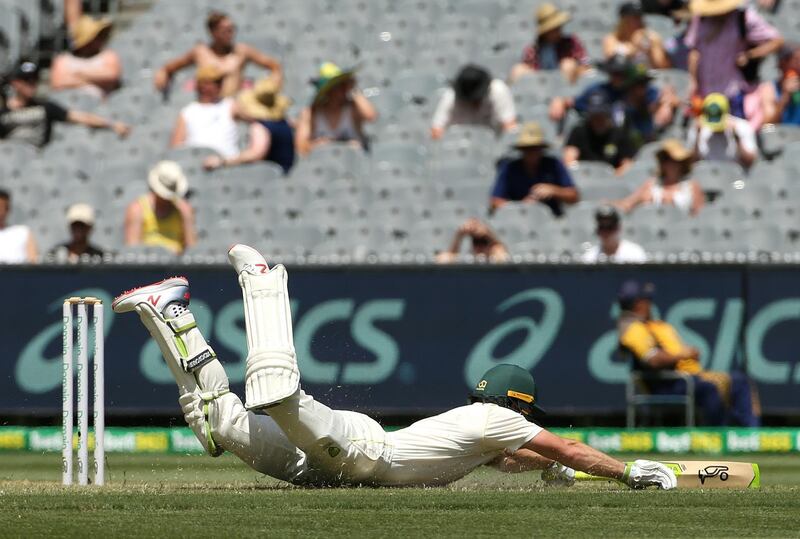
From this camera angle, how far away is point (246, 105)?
14.5 meters

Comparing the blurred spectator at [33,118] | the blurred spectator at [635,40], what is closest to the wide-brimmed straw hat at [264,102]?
the blurred spectator at [33,118]

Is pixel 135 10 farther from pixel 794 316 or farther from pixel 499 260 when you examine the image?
pixel 794 316

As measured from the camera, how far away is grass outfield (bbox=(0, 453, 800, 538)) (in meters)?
5.63

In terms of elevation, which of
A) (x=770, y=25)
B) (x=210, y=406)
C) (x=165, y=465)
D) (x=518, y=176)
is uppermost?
(x=770, y=25)

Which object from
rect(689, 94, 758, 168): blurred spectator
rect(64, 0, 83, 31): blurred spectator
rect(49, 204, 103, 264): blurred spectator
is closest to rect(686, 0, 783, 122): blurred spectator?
rect(689, 94, 758, 168): blurred spectator

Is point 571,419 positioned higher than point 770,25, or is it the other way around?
point 770,25

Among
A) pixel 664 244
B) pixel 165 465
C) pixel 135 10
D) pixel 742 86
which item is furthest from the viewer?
pixel 135 10

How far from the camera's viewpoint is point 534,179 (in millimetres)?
13219

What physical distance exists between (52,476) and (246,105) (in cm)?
630

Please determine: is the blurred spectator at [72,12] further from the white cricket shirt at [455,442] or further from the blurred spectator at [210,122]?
the white cricket shirt at [455,442]

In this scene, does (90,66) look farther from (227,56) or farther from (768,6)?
(768,6)

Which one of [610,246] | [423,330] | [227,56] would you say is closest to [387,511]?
[423,330]

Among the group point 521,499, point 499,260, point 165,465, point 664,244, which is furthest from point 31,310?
point 521,499

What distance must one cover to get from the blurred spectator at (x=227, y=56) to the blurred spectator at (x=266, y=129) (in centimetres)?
38
